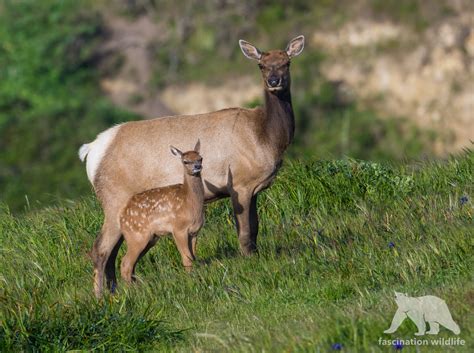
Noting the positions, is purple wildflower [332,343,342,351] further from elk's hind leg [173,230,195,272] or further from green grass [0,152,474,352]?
elk's hind leg [173,230,195,272]

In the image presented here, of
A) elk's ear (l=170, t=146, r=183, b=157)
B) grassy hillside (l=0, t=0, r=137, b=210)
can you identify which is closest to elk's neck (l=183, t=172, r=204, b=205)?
elk's ear (l=170, t=146, r=183, b=157)

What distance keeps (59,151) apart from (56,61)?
4.21 meters

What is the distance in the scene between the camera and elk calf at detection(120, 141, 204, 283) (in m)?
9.95

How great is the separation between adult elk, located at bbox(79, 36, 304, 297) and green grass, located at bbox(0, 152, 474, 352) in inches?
13.7

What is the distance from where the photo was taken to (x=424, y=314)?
23.5ft

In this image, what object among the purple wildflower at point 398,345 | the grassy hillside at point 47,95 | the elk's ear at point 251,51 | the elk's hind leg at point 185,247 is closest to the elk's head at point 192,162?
the elk's hind leg at point 185,247

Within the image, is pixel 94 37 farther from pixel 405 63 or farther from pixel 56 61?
pixel 405 63

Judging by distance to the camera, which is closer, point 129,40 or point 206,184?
point 206,184

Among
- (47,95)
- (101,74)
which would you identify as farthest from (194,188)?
(101,74)

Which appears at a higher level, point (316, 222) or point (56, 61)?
point (316, 222)

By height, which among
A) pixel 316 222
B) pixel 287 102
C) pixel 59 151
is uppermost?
pixel 287 102

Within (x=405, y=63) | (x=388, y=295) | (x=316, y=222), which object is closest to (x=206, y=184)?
(x=316, y=222)

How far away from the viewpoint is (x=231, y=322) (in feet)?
27.1

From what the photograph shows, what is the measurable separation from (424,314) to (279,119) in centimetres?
408
